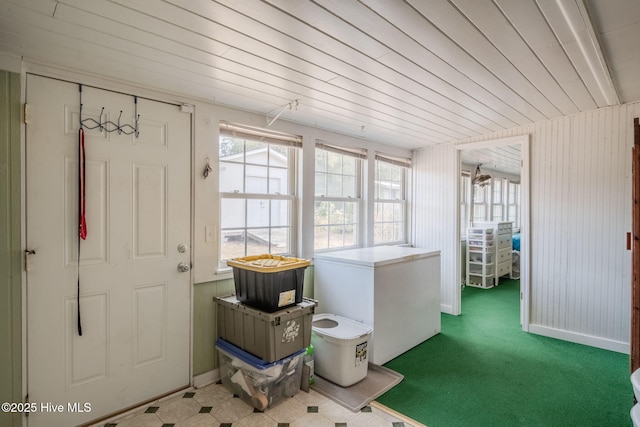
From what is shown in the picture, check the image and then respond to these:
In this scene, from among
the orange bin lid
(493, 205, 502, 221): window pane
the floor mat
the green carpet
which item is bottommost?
the floor mat

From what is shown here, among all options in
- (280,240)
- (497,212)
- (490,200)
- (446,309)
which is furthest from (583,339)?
(497,212)

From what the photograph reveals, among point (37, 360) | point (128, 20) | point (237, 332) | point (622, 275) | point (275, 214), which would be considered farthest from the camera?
point (275, 214)

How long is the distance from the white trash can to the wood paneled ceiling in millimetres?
1828

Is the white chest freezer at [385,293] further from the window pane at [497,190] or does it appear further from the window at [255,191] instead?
the window pane at [497,190]

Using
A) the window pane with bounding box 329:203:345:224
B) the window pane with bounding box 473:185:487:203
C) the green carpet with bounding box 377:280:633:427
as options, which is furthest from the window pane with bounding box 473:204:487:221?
the window pane with bounding box 329:203:345:224

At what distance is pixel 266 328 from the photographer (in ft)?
7.23

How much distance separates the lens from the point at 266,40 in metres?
1.67

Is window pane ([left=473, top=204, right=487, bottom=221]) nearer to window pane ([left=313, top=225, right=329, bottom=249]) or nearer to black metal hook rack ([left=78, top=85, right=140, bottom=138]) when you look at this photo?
window pane ([left=313, top=225, right=329, bottom=249])

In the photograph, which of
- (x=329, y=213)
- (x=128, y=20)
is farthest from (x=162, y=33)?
(x=329, y=213)

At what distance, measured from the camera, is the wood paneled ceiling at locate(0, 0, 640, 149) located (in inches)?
56.4

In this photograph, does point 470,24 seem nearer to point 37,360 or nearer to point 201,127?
point 201,127

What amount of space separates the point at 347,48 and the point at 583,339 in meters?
3.49

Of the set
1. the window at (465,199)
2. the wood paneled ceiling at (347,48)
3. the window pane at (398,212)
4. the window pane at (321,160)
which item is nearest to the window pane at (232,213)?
the wood paneled ceiling at (347,48)

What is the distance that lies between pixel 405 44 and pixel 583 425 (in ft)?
8.11
